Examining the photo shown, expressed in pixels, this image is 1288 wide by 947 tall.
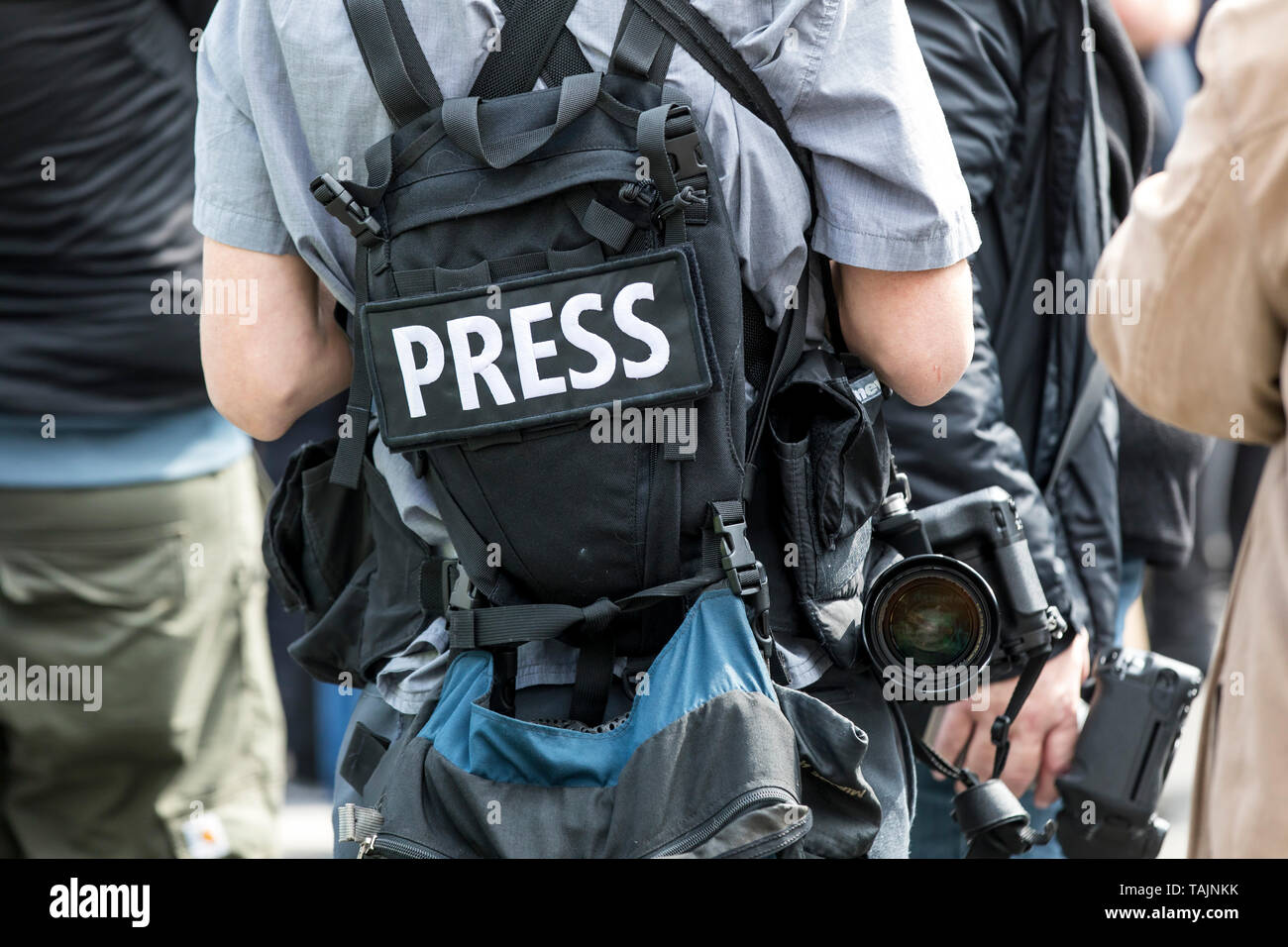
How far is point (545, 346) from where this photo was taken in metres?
1.50

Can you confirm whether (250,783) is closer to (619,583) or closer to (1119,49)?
(619,583)

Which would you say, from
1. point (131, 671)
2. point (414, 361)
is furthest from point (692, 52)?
point (131, 671)

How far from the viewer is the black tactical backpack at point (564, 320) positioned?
1.46 meters

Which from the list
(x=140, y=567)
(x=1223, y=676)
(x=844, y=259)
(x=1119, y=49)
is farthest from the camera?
(x=140, y=567)

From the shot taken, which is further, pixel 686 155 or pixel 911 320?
pixel 911 320

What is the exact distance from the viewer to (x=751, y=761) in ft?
4.55

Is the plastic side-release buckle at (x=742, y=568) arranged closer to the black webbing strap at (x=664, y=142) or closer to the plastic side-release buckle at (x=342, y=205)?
the black webbing strap at (x=664, y=142)

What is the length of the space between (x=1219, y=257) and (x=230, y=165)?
107 centimetres

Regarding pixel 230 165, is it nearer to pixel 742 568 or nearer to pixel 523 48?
pixel 523 48

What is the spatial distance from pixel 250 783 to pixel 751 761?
1748 mm

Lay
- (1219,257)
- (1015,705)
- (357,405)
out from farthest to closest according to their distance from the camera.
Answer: (1015,705), (357,405), (1219,257)

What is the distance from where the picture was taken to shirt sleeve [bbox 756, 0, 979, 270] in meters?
1.50

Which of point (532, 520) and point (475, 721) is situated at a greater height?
point (532, 520)

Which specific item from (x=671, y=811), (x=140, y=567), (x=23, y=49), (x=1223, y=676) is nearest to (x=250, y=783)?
(x=140, y=567)
